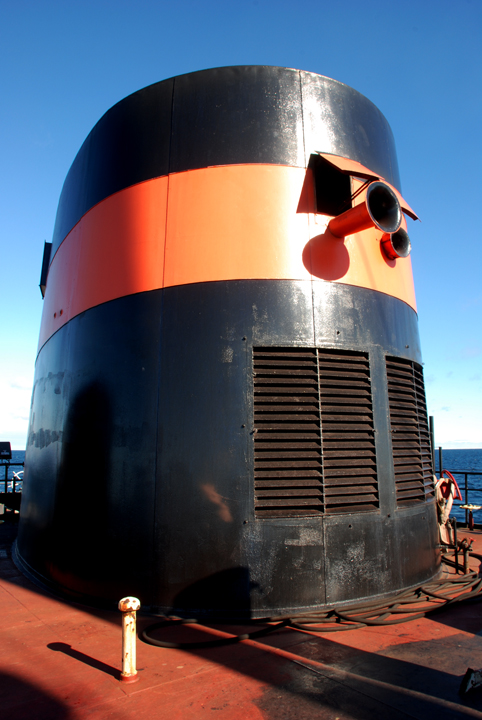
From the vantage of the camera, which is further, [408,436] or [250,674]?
[408,436]

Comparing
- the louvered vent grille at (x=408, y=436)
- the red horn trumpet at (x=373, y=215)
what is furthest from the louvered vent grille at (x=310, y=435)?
the red horn trumpet at (x=373, y=215)

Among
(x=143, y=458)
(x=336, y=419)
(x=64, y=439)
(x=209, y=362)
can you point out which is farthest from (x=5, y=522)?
(x=336, y=419)

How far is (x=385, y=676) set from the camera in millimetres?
3320

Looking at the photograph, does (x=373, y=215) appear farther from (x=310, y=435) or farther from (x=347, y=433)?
(x=310, y=435)

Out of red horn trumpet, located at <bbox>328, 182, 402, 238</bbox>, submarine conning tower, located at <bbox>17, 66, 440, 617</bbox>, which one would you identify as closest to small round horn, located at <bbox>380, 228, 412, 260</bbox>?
submarine conning tower, located at <bbox>17, 66, 440, 617</bbox>

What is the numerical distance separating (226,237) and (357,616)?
4.44 metres

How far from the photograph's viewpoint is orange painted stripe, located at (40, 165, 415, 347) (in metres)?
5.39

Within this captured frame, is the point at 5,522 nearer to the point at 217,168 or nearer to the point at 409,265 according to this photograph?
the point at 217,168

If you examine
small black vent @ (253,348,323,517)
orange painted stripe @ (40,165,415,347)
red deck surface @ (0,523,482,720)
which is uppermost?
orange painted stripe @ (40,165,415,347)

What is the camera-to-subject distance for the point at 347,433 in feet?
17.1

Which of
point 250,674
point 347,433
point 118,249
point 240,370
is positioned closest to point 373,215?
point 240,370

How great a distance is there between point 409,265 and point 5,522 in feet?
37.6

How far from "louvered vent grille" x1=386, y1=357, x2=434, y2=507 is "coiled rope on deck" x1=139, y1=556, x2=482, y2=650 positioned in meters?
1.04

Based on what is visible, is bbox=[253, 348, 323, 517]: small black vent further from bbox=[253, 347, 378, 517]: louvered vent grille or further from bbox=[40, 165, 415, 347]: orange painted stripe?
bbox=[40, 165, 415, 347]: orange painted stripe
